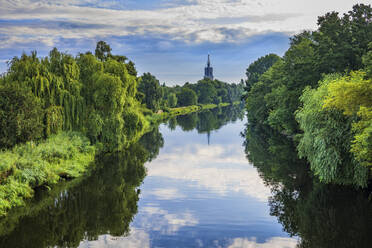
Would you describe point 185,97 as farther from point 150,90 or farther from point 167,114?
point 150,90

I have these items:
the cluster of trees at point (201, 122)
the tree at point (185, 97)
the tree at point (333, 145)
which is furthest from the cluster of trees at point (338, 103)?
the tree at point (185, 97)

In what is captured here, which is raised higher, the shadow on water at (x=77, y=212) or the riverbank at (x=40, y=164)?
the riverbank at (x=40, y=164)

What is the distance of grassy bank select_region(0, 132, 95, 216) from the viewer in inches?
709

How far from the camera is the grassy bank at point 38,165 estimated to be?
18.0 m

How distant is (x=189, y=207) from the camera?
1981 cm

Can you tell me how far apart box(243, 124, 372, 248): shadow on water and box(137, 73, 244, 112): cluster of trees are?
2956cm

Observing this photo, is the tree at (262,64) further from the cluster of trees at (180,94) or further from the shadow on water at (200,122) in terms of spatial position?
the cluster of trees at (180,94)

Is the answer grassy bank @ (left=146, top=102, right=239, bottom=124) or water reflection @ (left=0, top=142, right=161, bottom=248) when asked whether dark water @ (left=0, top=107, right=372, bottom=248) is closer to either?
water reflection @ (left=0, top=142, right=161, bottom=248)

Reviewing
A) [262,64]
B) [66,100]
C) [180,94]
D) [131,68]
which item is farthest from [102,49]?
[180,94]

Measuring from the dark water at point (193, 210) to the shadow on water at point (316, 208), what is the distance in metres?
0.04

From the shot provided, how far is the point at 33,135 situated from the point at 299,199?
16428 millimetres

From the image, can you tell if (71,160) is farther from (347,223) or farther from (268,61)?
(268,61)

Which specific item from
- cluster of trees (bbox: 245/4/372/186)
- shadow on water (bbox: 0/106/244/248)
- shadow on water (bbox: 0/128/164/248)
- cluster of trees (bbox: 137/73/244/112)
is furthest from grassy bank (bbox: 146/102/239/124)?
shadow on water (bbox: 0/128/164/248)

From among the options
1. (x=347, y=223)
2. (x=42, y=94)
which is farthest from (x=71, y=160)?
(x=347, y=223)
